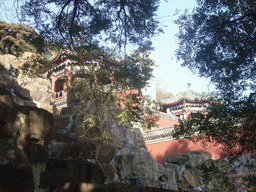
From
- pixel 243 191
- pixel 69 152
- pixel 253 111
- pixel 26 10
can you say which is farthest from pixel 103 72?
pixel 243 191

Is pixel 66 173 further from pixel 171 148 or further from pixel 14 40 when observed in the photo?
pixel 14 40

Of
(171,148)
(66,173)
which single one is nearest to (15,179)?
(66,173)

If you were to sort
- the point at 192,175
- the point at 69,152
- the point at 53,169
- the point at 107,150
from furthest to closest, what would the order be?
the point at 192,175 → the point at 107,150 → the point at 69,152 → the point at 53,169

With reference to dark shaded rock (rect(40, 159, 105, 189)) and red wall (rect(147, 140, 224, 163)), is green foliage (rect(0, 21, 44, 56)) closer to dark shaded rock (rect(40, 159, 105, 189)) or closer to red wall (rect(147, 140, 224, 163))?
red wall (rect(147, 140, 224, 163))

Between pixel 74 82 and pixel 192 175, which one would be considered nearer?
pixel 74 82

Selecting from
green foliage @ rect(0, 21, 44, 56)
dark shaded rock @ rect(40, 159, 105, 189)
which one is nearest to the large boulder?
dark shaded rock @ rect(40, 159, 105, 189)

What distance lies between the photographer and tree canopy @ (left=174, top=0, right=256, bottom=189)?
15.6 feet

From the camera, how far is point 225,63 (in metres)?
5.58

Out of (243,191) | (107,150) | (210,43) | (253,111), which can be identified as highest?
(210,43)

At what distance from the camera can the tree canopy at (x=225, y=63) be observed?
475 centimetres

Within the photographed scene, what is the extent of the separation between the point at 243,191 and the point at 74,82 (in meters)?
6.96

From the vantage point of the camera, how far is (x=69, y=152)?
5730mm

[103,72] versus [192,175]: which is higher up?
[103,72]

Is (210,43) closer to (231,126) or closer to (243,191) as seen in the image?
(231,126)
